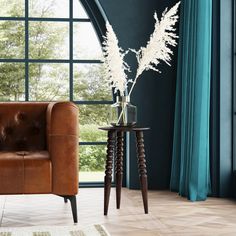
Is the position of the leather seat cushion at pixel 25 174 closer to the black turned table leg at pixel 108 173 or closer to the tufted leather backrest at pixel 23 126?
the black turned table leg at pixel 108 173

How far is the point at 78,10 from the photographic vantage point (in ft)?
19.0

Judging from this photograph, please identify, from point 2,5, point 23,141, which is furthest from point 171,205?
point 2,5

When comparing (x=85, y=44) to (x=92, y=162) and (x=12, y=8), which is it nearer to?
(x=12, y=8)

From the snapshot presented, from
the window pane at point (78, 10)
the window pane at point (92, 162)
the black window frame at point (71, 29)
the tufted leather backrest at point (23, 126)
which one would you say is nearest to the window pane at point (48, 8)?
the window pane at point (78, 10)

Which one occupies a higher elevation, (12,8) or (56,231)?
(12,8)

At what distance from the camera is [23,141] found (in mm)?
4371

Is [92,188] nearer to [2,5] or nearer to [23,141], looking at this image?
[23,141]

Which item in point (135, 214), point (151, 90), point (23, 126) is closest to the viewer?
point (135, 214)

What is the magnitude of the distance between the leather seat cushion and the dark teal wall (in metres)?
1.87

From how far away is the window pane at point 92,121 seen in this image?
5770mm

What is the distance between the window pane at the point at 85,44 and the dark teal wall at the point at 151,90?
18.8 inches

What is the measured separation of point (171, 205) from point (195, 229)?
926 millimetres

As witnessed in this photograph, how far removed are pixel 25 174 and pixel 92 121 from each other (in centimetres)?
227

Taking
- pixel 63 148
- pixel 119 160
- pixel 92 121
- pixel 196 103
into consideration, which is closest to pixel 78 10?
pixel 92 121
